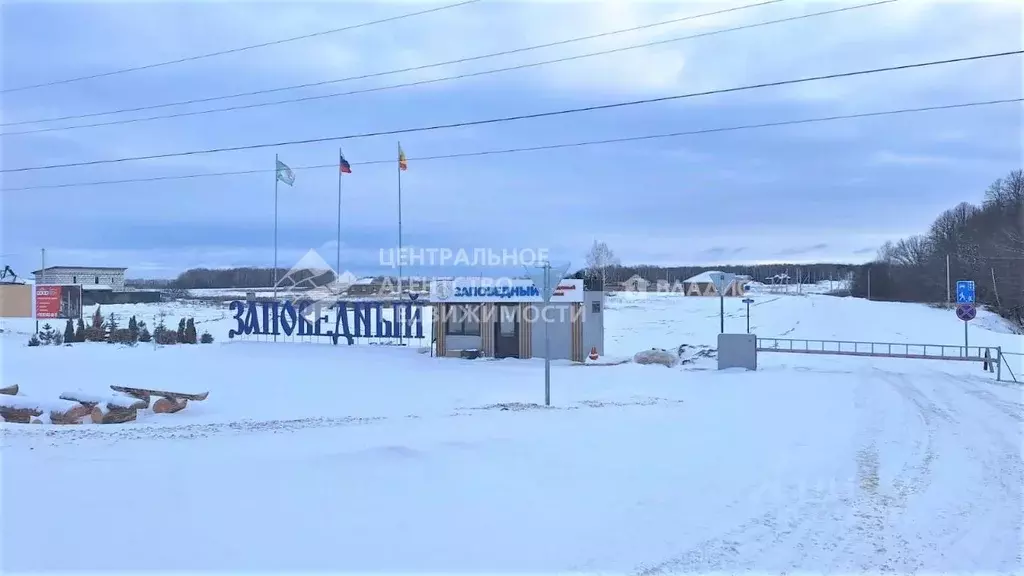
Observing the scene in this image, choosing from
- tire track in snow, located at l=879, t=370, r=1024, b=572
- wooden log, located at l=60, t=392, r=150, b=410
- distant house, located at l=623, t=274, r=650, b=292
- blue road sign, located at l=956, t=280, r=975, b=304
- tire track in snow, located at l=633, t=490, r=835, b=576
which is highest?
distant house, located at l=623, t=274, r=650, b=292

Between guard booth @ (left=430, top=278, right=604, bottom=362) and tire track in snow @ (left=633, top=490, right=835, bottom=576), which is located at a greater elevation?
guard booth @ (left=430, top=278, right=604, bottom=362)

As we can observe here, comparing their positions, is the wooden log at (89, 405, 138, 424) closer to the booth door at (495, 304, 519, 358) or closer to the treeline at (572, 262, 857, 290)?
the booth door at (495, 304, 519, 358)

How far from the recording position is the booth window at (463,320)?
2662 centimetres

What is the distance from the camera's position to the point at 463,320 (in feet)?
88.0

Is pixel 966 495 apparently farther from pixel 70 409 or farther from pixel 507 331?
pixel 507 331

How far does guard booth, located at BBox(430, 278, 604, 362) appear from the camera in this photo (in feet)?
83.3

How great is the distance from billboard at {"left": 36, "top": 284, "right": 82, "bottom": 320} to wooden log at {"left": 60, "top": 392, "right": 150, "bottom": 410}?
32.4 metres

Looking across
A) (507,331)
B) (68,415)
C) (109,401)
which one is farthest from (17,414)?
(507,331)

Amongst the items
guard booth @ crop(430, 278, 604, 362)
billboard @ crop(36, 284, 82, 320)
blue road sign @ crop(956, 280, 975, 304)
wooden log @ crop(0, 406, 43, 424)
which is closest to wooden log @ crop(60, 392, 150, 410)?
wooden log @ crop(0, 406, 43, 424)

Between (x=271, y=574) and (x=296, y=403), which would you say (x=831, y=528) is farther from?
(x=296, y=403)

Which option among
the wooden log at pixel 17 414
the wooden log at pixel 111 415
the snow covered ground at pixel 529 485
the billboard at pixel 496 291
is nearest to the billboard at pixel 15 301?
the billboard at pixel 496 291

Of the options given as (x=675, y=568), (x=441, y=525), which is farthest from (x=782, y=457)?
(x=441, y=525)

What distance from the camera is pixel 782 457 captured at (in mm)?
9078

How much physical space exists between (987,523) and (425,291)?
1039 inches
